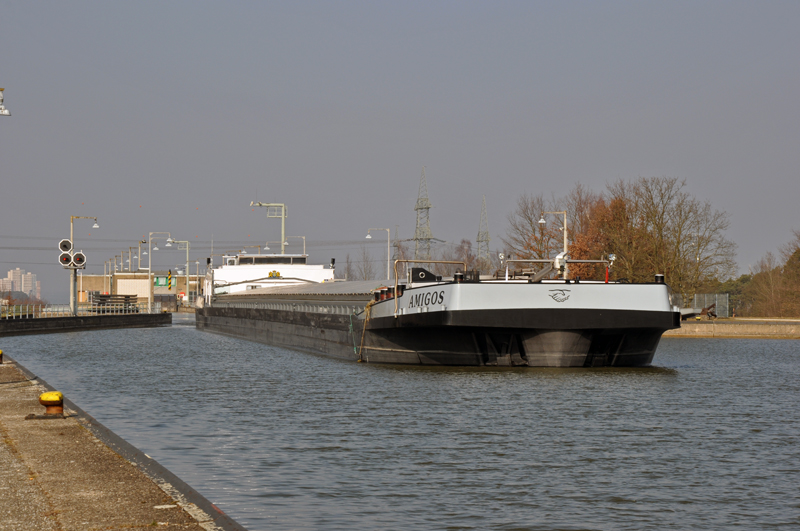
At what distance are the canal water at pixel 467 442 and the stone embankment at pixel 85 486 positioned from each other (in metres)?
0.84

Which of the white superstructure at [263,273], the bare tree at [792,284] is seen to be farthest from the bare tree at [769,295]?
the white superstructure at [263,273]

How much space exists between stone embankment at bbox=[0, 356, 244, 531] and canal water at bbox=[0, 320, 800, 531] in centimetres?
84

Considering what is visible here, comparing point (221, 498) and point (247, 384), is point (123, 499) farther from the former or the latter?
point (247, 384)

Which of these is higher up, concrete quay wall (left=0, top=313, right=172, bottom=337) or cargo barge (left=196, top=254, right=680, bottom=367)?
cargo barge (left=196, top=254, right=680, bottom=367)

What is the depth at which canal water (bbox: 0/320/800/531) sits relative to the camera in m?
7.61

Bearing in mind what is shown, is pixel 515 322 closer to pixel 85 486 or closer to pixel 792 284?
pixel 85 486

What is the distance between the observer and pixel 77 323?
137 feet

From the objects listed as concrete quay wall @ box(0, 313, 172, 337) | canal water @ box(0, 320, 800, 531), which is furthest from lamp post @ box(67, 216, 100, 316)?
canal water @ box(0, 320, 800, 531)

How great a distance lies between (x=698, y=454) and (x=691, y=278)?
135ft

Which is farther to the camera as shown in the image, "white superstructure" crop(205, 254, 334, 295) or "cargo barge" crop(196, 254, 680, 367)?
"white superstructure" crop(205, 254, 334, 295)

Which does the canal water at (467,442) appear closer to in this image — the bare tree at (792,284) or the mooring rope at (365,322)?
the mooring rope at (365,322)

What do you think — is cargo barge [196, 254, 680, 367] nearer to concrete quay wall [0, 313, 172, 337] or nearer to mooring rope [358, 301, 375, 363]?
mooring rope [358, 301, 375, 363]

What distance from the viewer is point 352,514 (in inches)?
291

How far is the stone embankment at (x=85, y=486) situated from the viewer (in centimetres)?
582
